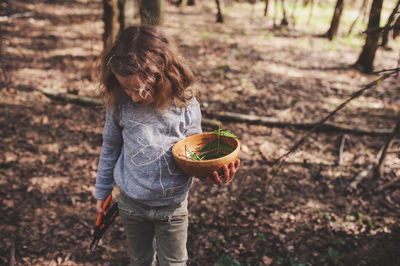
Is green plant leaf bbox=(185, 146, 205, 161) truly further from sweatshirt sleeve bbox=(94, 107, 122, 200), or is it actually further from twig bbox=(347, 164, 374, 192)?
twig bbox=(347, 164, 374, 192)

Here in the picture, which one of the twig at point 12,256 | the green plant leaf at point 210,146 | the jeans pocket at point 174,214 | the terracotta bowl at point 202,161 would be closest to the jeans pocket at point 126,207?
the jeans pocket at point 174,214

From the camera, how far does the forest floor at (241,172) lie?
9.36 ft

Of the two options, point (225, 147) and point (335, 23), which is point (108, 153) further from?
point (335, 23)

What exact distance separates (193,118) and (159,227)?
0.78m

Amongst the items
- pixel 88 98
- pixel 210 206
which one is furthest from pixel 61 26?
pixel 210 206

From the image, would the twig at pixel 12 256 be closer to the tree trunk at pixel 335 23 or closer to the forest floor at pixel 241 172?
the forest floor at pixel 241 172

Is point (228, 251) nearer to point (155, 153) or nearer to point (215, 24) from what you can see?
point (155, 153)

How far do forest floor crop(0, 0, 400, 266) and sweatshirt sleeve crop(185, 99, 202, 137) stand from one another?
14.0 inches

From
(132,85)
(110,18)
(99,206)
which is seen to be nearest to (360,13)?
(132,85)

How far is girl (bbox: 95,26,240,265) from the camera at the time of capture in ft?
5.05

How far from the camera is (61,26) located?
8.77m

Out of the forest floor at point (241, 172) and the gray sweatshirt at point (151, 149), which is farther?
the forest floor at point (241, 172)

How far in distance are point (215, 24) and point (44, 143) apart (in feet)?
26.9

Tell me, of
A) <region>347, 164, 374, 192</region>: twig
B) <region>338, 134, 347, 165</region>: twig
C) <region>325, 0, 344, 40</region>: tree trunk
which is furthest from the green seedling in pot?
<region>325, 0, 344, 40</region>: tree trunk
